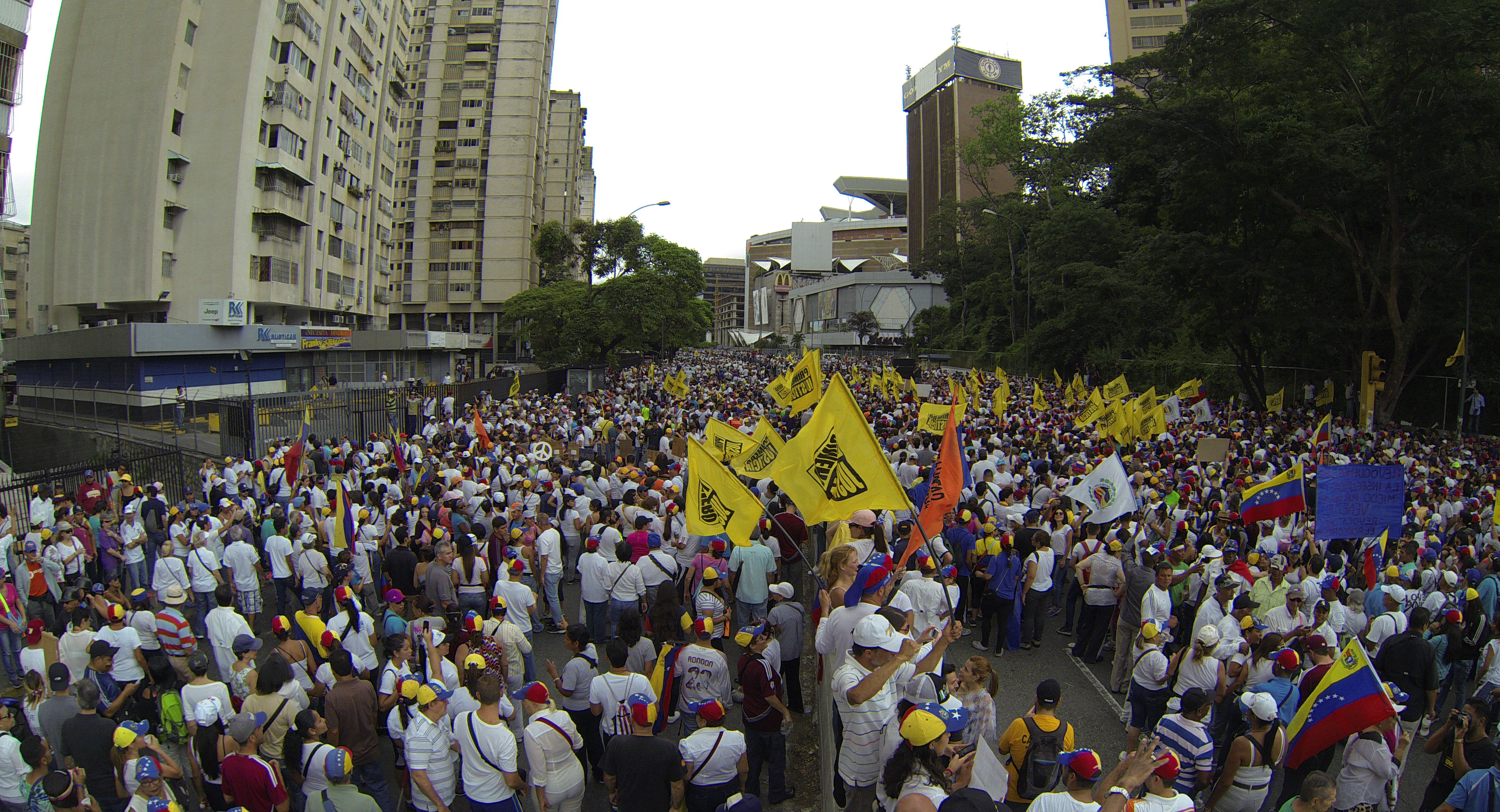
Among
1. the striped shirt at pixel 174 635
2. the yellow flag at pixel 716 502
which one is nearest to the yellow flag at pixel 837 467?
the yellow flag at pixel 716 502

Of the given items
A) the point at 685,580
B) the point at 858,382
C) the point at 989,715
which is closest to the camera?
the point at 989,715

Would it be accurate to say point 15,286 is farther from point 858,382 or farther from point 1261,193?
point 1261,193

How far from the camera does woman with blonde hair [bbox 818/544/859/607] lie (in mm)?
5781

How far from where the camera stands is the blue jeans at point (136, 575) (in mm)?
9406

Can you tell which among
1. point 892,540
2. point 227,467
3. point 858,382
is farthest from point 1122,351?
point 227,467

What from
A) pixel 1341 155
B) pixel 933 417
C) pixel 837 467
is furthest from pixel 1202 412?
pixel 837 467

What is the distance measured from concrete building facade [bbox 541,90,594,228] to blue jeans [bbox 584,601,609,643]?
2930 inches

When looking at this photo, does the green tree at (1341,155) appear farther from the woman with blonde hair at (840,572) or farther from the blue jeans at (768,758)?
the blue jeans at (768,758)

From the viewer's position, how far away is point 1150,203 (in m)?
42.1

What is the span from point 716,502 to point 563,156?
8513cm

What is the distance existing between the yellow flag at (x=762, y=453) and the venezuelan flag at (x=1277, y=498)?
5.23m

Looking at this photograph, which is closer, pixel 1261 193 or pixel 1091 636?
pixel 1091 636

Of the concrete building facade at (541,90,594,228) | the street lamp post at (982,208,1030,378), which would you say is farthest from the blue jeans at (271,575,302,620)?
the concrete building facade at (541,90,594,228)

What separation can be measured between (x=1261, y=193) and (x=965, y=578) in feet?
65.6
